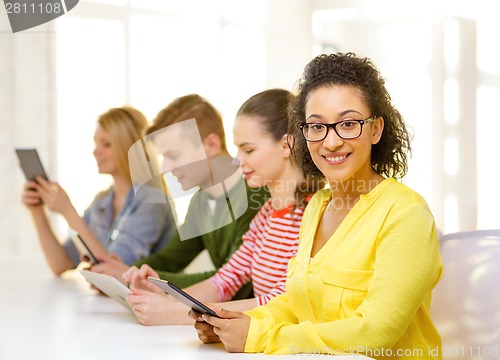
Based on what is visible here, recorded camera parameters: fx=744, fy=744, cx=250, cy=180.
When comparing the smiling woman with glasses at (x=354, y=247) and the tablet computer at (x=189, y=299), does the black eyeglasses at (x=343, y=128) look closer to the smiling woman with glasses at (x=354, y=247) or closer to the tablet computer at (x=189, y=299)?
the smiling woman with glasses at (x=354, y=247)

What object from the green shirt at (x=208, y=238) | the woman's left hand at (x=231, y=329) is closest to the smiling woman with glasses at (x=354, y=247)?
the woman's left hand at (x=231, y=329)

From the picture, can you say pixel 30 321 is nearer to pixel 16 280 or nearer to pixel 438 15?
pixel 16 280

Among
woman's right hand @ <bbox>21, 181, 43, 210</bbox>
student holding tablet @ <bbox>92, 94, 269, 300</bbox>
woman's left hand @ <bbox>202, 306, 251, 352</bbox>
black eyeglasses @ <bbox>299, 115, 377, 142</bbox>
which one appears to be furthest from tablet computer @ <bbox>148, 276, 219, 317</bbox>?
woman's right hand @ <bbox>21, 181, 43, 210</bbox>

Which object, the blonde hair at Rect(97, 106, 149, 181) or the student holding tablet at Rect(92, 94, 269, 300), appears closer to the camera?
the student holding tablet at Rect(92, 94, 269, 300)

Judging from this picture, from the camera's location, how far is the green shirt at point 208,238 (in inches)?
70.7

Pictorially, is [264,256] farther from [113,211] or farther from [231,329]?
[113,211]

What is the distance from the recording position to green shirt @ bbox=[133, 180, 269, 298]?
1797 millimetres

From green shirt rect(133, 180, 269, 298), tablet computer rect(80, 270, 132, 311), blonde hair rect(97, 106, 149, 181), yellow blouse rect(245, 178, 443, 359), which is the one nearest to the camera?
yellow blouse rect(245, 178, 443, 359)

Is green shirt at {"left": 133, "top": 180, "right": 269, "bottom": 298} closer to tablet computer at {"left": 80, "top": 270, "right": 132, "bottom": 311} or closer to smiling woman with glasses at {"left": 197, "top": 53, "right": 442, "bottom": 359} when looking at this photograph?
tablet computer at {"left": 80, "top": 270, "right": 132, "bottom": 311}

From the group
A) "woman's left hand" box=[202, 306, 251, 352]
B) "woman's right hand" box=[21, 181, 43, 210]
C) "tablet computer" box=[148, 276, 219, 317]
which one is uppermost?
"woman's right hand" box=[21, 181, 43, 210]

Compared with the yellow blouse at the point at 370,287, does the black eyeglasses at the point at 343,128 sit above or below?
above

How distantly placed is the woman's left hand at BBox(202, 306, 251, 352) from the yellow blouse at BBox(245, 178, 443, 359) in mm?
10

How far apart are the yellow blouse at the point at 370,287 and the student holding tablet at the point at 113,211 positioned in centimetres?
112

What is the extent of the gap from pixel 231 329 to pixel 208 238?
87 cm
